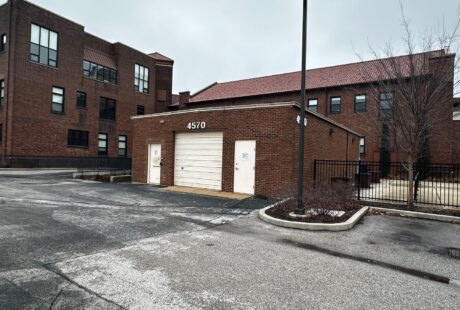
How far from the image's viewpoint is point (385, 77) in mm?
10633

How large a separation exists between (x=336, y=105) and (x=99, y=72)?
24735 millimetres

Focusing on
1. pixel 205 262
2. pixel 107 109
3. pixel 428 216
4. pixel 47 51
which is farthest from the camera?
pixel 107 109

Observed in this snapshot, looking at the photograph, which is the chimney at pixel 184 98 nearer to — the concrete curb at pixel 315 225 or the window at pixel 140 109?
the window at pixel 140 109

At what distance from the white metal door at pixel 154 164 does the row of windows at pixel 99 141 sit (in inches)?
654

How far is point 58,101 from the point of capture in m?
27.3

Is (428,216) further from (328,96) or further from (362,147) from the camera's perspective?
(328,96)

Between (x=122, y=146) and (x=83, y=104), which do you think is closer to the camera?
(x=83, y=104)

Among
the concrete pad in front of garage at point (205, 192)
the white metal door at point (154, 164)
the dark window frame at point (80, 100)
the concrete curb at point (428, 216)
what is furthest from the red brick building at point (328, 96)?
the white metal door at point (154, 164)

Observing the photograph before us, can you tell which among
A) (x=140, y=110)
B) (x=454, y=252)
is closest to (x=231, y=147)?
(x=454, y=252)

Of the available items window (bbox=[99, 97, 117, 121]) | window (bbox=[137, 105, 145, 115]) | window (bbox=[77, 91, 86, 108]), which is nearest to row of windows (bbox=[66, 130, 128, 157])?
window (bbox=[99, 97, 117, 121])

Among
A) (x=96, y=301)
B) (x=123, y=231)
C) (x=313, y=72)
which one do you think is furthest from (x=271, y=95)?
(x=96, y=301)

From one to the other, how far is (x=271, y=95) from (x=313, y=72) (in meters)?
6.06

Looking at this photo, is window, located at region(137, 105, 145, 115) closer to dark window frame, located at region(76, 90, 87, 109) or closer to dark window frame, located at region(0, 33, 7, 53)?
dark window frame, located at region(76, 90, 87, 109)

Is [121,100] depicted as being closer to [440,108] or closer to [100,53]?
[100,53]
